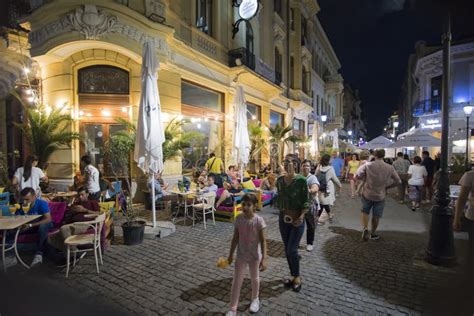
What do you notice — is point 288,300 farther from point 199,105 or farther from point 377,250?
point 199,105

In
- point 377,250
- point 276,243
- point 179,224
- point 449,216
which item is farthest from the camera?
point 179,224

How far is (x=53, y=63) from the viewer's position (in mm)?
8891

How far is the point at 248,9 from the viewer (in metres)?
13.5

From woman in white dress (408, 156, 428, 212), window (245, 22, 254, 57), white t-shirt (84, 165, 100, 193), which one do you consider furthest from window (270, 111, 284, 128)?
white t-shirt (84, 165, 100, 193)

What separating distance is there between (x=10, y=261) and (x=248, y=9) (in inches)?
538

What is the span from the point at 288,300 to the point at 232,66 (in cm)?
1213

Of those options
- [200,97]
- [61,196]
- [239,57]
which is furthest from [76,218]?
[239,57]

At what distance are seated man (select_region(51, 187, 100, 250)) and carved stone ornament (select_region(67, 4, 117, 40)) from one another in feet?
16.9

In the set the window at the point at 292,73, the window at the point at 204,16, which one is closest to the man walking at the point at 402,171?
the window at the point at 204,16

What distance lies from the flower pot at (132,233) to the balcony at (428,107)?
90.2 feet

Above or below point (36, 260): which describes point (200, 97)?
above

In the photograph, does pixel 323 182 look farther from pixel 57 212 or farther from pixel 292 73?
pixel 292 73

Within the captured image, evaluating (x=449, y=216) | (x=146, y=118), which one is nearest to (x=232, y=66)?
(x=146, y=118)

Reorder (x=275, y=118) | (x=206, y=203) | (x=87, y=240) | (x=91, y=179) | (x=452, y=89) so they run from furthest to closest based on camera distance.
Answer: (x=452, y=89), (x=275, y=118), (x=206, y=203), (x=91, y=179), (x=87, y=240)
